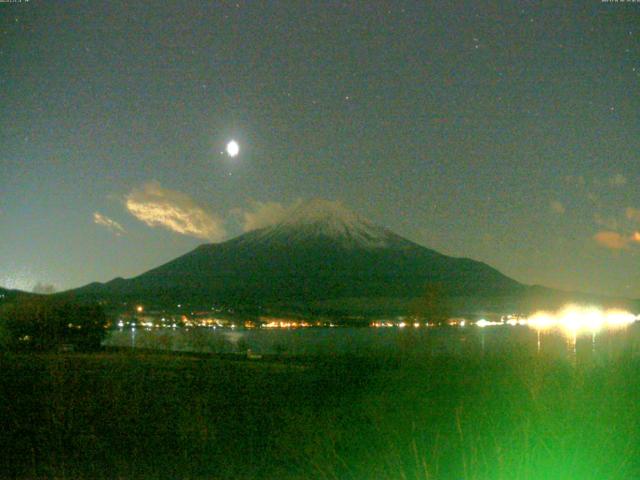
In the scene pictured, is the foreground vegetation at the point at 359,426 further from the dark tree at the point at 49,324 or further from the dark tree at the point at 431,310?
the dark tree at the point at 49,324

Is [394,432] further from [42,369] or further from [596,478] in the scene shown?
[42,369]

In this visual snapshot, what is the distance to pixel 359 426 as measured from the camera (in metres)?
12.0

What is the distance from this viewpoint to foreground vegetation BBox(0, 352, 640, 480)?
8.20 m

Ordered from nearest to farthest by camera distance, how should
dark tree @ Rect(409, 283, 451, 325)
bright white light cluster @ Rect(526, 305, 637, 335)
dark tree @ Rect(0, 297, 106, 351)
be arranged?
1. dark tree @ Rect(409, 283, 451, 325)
2. bright white light cluster @ Rect(526, 305, 637, 335)
3. dark tree @ Rect(0, 297, 106, 351)

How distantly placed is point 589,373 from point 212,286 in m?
83.3

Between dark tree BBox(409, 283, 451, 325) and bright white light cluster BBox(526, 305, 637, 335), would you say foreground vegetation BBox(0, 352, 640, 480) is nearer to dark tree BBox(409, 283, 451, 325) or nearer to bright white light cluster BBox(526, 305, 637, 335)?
dark tree BBox(409, 283, 451, 325)

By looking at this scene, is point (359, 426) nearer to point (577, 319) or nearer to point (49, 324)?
point (577, 319)

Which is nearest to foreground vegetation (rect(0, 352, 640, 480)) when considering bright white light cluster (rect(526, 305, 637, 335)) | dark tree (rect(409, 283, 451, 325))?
dark tree (rect(409, 283, 451, 325))

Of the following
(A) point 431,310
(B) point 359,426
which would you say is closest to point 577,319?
(A) point 431,310

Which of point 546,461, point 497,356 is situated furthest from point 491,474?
point 497,356

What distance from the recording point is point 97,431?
12.3 metres

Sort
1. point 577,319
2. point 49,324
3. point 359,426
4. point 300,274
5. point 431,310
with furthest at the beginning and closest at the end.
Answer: point 300,274 → point 49,324 → point 577,319 → point 431,310 → point 359,426

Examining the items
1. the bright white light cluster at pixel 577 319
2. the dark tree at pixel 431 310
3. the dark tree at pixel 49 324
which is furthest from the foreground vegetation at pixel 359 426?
the dark tree at pixel 49 324

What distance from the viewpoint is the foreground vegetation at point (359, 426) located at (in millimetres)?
8195
